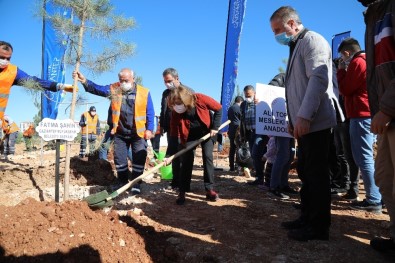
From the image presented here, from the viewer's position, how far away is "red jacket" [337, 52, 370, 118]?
11.4 feet

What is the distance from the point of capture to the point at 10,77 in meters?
3.87

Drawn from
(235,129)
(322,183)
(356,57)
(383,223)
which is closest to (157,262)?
(322,183)

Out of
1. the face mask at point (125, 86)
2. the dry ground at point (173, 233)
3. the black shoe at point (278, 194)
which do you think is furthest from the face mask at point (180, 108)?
the black shoe at point (278, 194)

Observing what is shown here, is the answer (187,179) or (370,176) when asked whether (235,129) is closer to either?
(187,179)

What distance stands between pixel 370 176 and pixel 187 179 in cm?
225

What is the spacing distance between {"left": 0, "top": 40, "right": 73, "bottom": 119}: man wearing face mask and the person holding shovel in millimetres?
1477

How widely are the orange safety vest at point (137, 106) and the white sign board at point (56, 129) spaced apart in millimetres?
933

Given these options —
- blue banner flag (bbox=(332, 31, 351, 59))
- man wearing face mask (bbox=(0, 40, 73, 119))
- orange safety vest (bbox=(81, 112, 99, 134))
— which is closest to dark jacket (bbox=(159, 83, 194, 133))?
man wearing face mask (bbox=(0, 40, 73, 119))

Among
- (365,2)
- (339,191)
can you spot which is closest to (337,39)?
(339,191)

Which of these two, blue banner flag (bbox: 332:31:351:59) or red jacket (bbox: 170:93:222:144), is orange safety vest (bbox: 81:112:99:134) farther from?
blue banner flag (bbox: 332:31:351:59)

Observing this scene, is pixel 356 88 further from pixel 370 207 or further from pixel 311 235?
pixel 311 235

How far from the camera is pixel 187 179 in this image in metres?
3.97

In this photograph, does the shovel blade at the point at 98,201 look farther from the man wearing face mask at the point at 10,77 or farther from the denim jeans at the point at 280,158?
the denim jeans at the point at 280,158

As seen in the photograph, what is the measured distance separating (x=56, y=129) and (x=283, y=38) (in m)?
2.72
